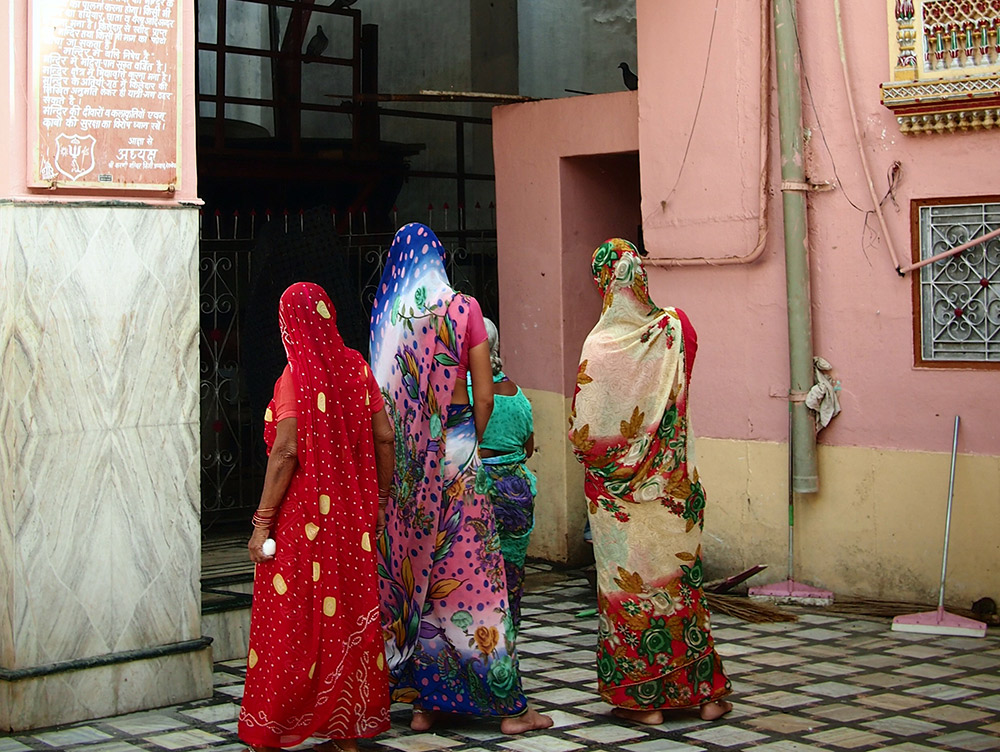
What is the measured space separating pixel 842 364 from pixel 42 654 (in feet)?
13.3

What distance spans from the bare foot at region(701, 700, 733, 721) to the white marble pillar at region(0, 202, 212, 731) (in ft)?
6.17

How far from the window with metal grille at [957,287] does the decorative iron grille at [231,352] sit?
288 cm

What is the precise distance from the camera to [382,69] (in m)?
11.4

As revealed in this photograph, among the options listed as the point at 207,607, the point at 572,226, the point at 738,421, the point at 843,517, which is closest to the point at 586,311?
the point at 572,226

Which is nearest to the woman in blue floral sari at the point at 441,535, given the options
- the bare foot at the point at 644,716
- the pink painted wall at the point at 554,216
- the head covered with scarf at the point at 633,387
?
the bare foot at the point at 644,716

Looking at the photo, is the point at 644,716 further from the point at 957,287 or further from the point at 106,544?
the point at 957,287

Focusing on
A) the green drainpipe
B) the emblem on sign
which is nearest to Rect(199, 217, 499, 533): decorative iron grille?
the green drainpipe

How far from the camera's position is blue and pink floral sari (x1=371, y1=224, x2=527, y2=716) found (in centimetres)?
458

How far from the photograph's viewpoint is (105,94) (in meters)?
4.76

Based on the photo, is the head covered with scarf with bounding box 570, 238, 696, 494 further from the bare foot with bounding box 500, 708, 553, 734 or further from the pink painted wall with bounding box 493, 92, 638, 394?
the pink painted wall with bounding box 493, 92, 638, 394

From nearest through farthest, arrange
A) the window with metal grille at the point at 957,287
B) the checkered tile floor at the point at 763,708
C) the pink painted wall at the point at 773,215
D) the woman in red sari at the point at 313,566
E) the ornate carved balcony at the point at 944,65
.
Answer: the woman in red sari at the point at 313,566, the checkered tile floor at the point at 763,708, the ornate carved balcony at the point at 944,65, the window with metal grille at the point at 957,287, the pink painted wall at the point at 773,215

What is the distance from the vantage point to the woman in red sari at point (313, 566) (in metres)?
4.14

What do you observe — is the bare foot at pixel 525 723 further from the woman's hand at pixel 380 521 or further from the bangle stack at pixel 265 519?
the bangle stack at pixel 265 519

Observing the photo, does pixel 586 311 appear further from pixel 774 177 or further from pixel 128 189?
pixel 128 189
